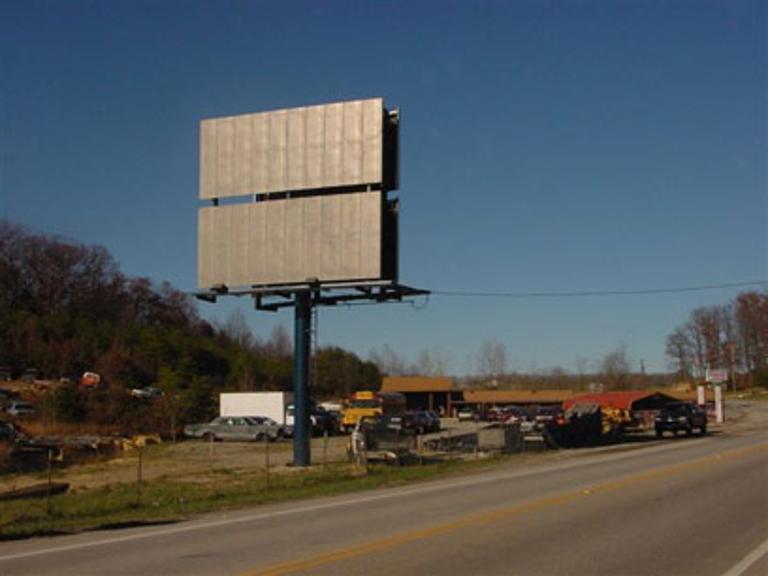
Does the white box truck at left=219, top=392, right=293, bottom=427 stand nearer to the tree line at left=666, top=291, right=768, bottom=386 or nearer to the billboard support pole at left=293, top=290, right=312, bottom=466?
the billboard support pole at left=293, top=290, right=312, bottom=466

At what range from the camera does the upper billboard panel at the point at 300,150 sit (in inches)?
1256

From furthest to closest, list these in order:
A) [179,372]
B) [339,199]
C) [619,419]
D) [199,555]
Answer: [179,372], [619,419], [339,199], [199,555]

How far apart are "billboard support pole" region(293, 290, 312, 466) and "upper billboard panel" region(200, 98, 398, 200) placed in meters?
4.09

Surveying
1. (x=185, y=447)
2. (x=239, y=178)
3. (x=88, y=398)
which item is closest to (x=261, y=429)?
(x=185, y=447)

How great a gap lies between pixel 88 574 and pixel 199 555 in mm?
1616

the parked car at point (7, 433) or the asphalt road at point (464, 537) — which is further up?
the asphalt road at point (464, 537)

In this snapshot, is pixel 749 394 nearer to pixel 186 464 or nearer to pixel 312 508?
pixel 186 464

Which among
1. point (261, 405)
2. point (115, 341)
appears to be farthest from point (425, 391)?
point (261, 405)

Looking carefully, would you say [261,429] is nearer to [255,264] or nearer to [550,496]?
[255,264]

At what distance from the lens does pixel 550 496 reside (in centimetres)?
1914

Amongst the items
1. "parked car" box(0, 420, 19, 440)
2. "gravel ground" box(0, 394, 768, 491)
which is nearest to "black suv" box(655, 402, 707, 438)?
"gravel ground" box(0, 394, 768, 491)

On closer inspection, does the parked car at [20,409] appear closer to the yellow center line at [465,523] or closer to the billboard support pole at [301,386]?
the billboard support pole at [301,386]

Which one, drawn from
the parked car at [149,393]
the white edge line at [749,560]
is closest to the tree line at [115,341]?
the parked car at [149,393]

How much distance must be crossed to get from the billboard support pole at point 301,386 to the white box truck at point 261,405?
27534 millimetres
